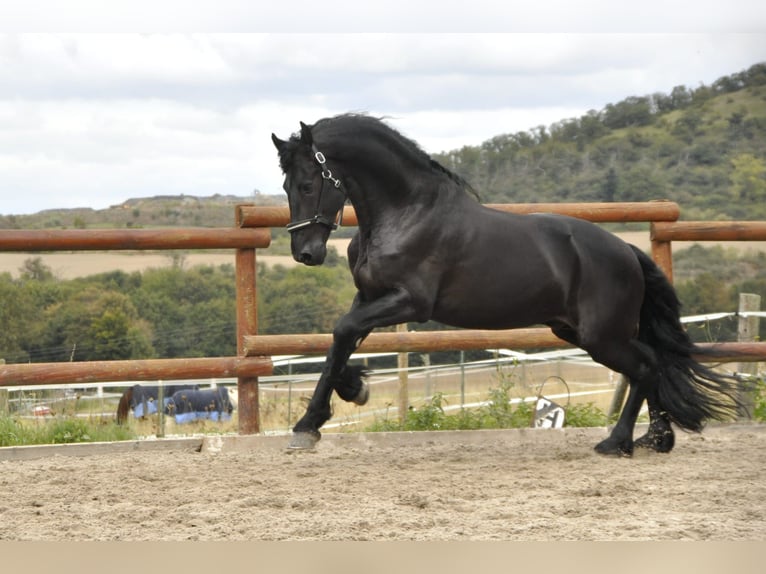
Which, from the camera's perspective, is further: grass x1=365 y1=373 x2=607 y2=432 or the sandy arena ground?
grass x1=365 y1=373 x2=607 y2=432

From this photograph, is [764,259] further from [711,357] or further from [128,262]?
[711,357]

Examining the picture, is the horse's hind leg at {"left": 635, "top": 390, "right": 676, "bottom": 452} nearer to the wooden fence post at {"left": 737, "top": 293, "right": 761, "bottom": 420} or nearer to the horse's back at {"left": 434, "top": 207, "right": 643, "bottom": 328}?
the horse's back at {"left": 434, "top": 207, "right": 643, "bottom": 328}

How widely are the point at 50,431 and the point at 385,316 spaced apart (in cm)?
269

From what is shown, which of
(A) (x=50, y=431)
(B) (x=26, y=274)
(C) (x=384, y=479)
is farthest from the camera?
(B) (x=26, y=274)

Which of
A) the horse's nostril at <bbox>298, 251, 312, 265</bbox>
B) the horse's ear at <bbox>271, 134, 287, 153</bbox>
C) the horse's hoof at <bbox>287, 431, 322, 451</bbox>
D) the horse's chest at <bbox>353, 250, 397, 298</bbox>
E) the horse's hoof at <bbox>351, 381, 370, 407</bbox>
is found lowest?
the horse's hoof at <bbox>287, 431, 322, 451</bbox>

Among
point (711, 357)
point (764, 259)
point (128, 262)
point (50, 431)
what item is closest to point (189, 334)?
point (128, 262)

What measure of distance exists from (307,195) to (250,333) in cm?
172

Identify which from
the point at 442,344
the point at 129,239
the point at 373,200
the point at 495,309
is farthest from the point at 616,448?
the point at 129,239

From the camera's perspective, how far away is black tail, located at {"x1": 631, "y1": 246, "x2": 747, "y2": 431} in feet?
19.2

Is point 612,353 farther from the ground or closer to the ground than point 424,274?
closer to the ground

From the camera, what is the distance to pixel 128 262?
59.8 ft

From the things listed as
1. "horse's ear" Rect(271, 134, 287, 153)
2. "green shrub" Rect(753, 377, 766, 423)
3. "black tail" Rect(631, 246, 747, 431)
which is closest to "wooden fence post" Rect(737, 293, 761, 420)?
"green shrub" Rect(753, 377, 766, 423)

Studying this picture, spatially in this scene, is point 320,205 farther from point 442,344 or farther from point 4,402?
point 4,402

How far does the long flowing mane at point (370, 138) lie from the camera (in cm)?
539
